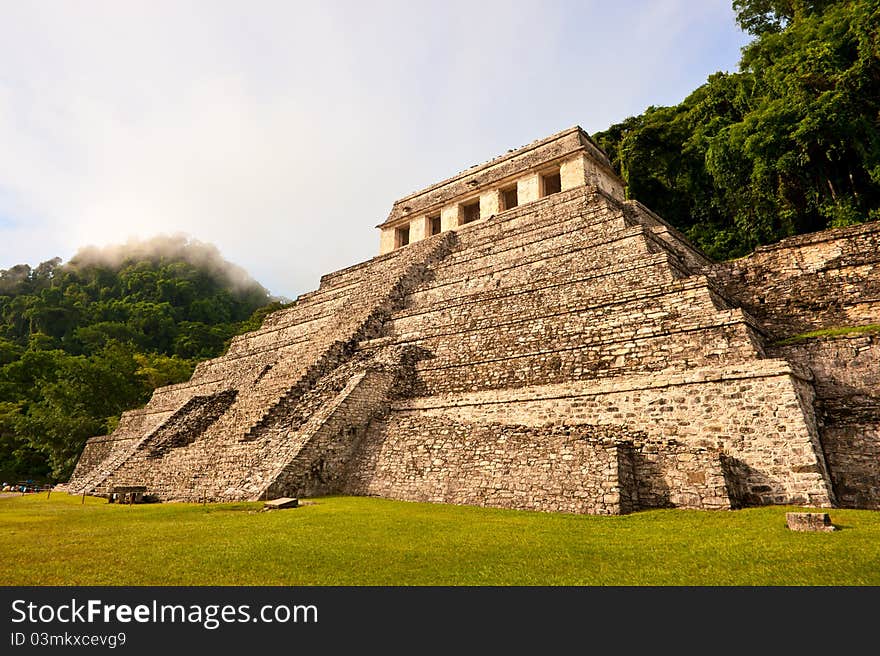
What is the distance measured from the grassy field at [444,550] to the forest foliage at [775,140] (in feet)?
49.1

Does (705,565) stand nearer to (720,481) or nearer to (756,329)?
(720,481)

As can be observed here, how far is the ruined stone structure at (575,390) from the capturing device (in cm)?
805

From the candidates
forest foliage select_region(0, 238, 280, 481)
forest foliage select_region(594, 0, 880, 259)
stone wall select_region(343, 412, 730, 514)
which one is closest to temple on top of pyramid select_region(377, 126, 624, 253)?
forest foliage select_region(594, 0, 880, 259)

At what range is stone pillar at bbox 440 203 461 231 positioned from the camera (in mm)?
25266

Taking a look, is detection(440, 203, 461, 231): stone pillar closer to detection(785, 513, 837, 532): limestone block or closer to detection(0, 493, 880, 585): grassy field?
detection(0, 493, 880, 585): grassy field

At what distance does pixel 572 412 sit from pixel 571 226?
8651mm

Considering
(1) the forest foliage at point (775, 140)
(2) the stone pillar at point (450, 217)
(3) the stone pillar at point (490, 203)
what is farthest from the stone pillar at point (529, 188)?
(1) the forest foliage at point (775, 140)

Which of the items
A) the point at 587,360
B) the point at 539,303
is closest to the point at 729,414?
the point at 587,360

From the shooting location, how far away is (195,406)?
1662 centimetres

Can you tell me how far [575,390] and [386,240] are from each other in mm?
18943

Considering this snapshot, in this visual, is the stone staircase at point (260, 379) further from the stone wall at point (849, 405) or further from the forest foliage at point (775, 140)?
the forest foliage at point (775, 140)

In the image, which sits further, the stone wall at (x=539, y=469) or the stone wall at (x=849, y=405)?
the stone wall at (x=849, y=405)

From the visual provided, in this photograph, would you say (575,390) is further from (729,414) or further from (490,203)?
(490,203)

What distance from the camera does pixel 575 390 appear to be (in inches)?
404
